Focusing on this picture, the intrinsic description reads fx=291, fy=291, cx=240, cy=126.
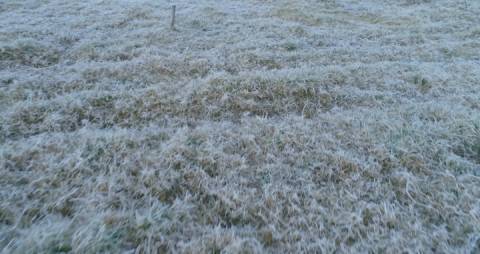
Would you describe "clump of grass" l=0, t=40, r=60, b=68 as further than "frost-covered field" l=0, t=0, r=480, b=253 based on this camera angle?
Yes

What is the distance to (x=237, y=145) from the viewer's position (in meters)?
4.79

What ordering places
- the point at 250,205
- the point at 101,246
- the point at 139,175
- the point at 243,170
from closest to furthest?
the point at 101,246 → the point at 250,205 → the point at 139,175 → the point at 243,170

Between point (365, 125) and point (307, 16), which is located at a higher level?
point (307, 16)

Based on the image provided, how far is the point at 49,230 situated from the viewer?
2961 millimetres

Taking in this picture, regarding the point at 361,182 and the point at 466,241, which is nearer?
the point at 466,241

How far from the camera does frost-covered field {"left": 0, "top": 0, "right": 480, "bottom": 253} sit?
324 centimetres

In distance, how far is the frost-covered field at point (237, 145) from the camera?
324 cm

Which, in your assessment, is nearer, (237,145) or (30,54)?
(237,145)

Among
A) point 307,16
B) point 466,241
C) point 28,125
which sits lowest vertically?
point 28,125

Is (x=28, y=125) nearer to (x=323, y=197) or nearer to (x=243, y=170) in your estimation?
(x=243, y=170)

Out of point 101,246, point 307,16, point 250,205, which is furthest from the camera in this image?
point 307,16

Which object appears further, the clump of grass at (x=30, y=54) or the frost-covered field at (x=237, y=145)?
the clump of grass at (x=30, y=54)

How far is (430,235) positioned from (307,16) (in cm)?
1163

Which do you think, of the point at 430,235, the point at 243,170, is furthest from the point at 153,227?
the point at 430,235
